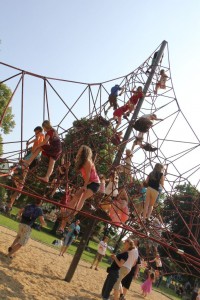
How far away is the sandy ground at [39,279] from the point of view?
8.43 m

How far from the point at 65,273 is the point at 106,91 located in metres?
6.13

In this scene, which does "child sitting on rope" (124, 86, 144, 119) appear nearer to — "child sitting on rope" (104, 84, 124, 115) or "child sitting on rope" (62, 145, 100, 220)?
"child sitting on rope" (104, 84, 124, 115)

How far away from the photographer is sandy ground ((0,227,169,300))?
8.43m

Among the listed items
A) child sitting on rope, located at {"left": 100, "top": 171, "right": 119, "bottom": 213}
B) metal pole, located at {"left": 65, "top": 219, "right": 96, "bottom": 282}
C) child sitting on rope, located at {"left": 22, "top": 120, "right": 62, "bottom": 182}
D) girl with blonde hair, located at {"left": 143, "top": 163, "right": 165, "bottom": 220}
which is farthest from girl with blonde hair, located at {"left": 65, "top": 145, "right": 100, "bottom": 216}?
metal pole, located at {"left": 65, "top": 219, "right": 96, "bottom": 282}

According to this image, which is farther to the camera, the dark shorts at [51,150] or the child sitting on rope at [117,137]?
the child sitting on rope at [117,137]

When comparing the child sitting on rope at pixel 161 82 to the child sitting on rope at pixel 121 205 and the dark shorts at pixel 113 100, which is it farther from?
the child sitting on rope at pixel 121 205

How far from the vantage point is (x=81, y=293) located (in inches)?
409

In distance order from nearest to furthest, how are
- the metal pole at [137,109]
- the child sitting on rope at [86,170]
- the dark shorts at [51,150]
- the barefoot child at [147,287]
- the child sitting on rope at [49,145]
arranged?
the child sitting on rope at [86,170] → the child sitting on rope at [49,145] → the dark shorts at [51,150] → the metal pole at [137,109] → the barefoot child at [147,287]

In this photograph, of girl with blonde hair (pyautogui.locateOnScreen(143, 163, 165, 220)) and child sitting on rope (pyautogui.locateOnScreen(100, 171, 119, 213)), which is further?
child sitting on rope (pyautogui.locateOnScreen(100, 171, 119, 213))

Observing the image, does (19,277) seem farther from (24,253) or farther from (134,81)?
(134,81)

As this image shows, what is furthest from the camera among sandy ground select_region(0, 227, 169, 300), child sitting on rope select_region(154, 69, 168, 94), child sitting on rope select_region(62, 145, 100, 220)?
child sitting on rope select_region(154, 69, 168, 94)

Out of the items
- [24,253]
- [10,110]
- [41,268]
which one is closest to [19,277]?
[41,268]

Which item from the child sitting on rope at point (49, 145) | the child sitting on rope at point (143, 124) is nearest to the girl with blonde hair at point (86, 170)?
the child sitting on rope at point (49, 145)

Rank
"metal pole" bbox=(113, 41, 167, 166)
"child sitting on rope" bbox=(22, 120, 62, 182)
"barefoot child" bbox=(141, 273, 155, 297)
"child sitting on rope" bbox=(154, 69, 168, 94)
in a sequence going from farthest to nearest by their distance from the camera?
"barefoot child" bbox=(141, 273, 155, 297) → "child sitting on rope" bbox=(154, 69, 168, 94) → "metal pole" bbox=(113, 41, 167, 166) → "child sitting on rope" bbox=(22, 120, 62, 182)
